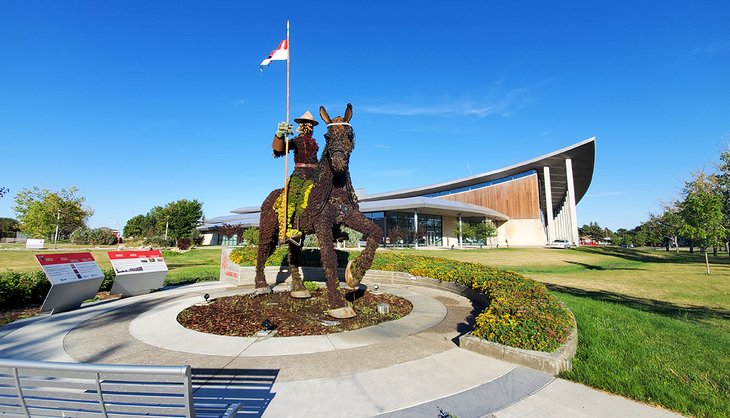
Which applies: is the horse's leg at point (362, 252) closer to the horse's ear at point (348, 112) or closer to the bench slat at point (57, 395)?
the horse's ear at point (348, 112)

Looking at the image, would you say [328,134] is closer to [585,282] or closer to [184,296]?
[184,296]

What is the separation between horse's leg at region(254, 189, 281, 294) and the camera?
7.72 metres

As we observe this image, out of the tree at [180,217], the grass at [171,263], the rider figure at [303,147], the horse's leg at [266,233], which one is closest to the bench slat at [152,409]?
the rider figure at [303,147]

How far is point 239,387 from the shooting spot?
3395 mm

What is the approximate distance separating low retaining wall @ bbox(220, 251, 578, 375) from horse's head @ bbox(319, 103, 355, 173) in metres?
3.45

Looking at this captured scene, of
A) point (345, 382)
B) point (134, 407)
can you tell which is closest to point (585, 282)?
point (345, 382)

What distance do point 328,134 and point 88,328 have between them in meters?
5.45

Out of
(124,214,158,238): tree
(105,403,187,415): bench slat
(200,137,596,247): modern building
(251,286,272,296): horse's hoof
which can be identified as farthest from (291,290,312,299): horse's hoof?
(124,214,158,238): tree

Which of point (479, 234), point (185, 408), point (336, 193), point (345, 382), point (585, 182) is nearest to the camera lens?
point (185, 408)

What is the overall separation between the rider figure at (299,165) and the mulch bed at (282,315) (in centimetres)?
150

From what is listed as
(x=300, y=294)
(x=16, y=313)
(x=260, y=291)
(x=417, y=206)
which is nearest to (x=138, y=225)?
(x=417, y=206)

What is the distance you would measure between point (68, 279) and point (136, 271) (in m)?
1.94

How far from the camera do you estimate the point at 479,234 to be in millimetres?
48000

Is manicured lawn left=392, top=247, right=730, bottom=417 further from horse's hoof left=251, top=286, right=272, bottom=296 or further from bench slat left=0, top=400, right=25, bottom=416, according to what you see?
horse's hoof left=251, top=286, right=272, bottom=296
